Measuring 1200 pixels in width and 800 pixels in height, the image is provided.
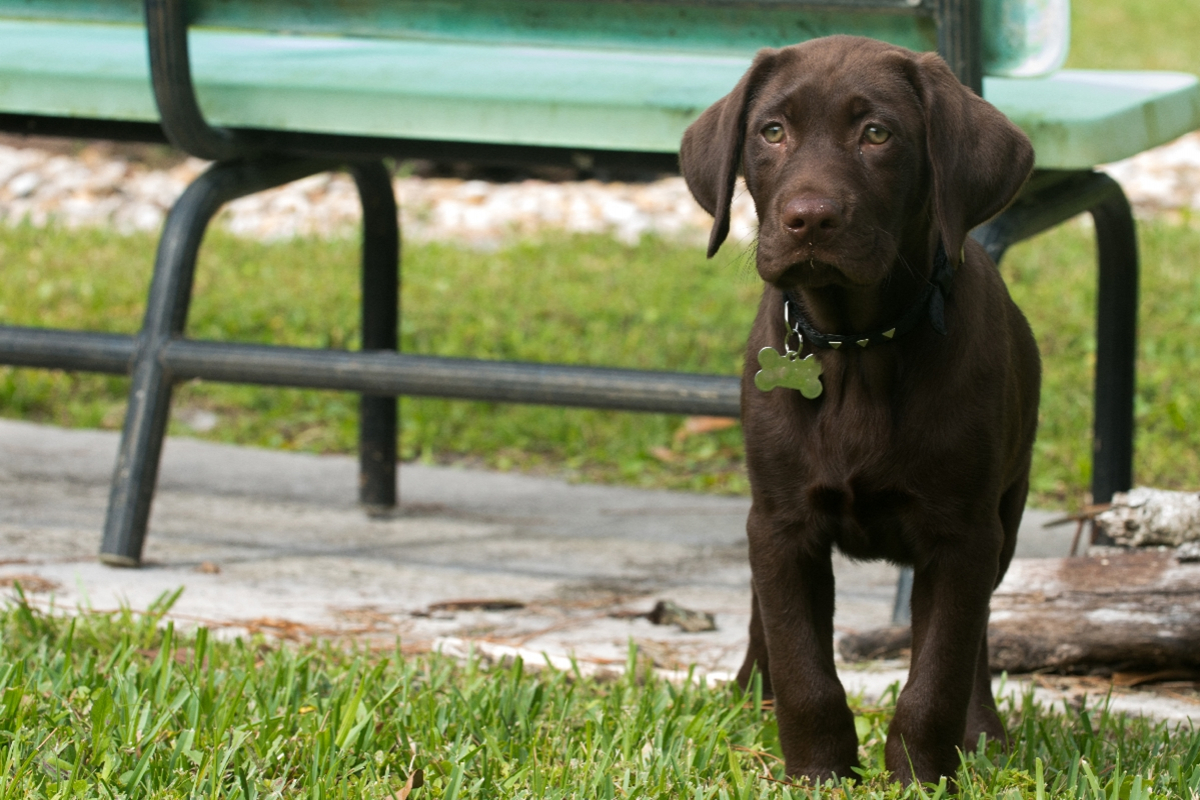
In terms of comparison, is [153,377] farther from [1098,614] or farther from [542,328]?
[542,328]

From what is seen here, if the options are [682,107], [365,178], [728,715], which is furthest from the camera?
[365,178]

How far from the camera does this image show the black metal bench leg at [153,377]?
353cm

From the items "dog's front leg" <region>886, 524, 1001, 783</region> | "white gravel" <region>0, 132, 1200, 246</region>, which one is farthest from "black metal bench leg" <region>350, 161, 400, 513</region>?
"white gravel" <region>0, 132, 1200, 246</region>

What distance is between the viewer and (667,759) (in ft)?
7.61

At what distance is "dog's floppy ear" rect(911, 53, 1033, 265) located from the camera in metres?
2.20

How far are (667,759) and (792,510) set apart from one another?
42cm

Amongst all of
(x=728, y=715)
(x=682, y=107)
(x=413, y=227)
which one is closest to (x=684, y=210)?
(x=413, y=227)

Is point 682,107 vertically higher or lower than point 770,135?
higher

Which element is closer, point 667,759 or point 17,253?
point 667,759

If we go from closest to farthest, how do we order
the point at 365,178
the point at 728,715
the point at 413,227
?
the point at 728,715 < the point at 365,178 < the point at 413,227

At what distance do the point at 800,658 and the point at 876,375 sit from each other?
0.44 m

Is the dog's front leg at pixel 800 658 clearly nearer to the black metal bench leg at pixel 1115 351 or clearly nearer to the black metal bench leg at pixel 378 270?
the black metal bench leg at pixel 1115 351

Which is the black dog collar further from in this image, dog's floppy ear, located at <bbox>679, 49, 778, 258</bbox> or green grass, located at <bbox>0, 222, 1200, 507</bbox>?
green grass, located at <bbox>0, 222, 1200, 507</bbox>

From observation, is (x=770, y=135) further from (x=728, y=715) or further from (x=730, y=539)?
(x=730, y=539)
